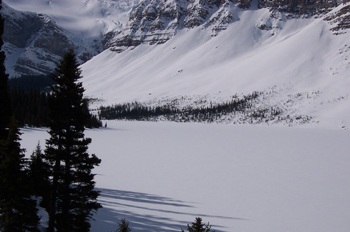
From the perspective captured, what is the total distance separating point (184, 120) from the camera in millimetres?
130875

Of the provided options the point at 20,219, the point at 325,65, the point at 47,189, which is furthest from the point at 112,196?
the point at 325,65

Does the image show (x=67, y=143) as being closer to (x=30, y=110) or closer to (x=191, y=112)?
(x=30, y=110)

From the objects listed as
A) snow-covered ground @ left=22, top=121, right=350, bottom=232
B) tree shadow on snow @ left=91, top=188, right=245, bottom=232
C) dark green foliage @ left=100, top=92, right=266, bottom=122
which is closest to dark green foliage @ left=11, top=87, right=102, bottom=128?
snow-covered ground @ left=22, top=121, right=350, bottom=232

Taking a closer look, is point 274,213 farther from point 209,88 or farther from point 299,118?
point 209,88

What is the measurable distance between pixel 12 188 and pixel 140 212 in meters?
7.87

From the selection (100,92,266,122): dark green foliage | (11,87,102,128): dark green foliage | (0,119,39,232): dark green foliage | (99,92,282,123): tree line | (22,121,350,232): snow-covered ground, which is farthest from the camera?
(100,92,266,122): dark green foliage

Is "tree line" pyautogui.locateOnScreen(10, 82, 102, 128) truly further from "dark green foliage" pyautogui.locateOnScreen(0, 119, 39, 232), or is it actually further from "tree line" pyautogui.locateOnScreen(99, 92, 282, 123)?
"dark green foliage" pyautogui.locateOnScreen(0, 119, 39, 232)

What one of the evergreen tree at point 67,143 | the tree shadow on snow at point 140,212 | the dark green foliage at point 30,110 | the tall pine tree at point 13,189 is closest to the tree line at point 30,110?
the dark green foliage at point 30,110

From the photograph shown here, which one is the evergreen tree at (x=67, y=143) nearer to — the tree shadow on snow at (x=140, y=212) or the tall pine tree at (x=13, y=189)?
the tall pine tree at (x=13, y=189)

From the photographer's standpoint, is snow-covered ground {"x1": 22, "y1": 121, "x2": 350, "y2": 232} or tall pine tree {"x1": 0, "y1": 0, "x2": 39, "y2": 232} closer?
tall pine tree {"x1": 0, "y1": 0, "x2": 39, "y2": 232}

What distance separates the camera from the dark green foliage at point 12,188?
8.79m

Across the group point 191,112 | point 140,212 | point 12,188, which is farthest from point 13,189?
point 191,112

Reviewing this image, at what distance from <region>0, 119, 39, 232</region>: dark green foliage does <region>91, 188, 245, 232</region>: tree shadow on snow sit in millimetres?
4292

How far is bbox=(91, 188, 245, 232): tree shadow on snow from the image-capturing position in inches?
518
